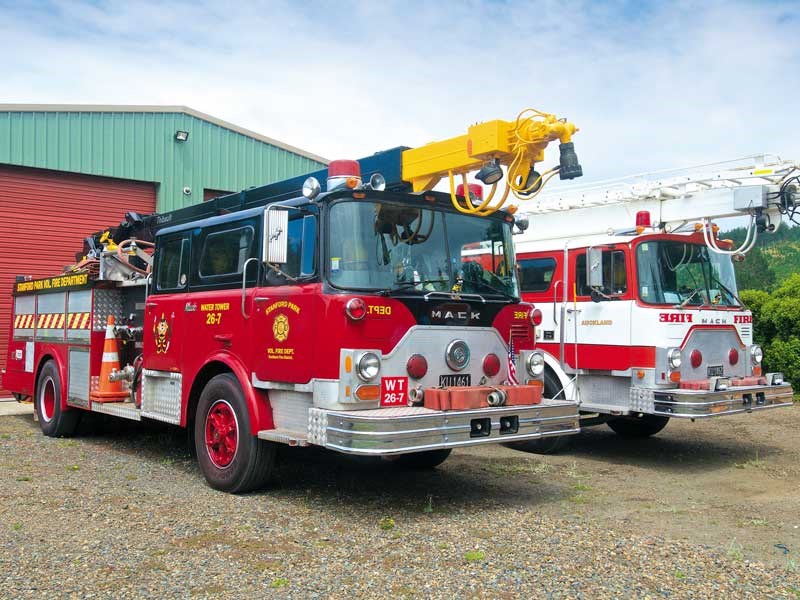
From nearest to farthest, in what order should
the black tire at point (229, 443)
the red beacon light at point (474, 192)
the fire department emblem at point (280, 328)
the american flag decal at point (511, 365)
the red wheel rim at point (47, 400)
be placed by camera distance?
1. the fire department emblem at point (280, 328)
2. the black tire at point (229, 443)
3. the american flag decal at point (511, 365)
4. the red beacon light at point (474, 192)
5. the red wheel rim at point (47, 400)

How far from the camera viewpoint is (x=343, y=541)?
5.49 m

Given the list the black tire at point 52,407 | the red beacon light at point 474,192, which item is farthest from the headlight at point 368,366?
the black tire at point 52,407

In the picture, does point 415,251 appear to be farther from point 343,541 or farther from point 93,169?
point 93,169

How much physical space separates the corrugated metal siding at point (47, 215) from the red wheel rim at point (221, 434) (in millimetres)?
8351

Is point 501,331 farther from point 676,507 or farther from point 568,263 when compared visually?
point 568,263

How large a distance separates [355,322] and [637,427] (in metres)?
5.98

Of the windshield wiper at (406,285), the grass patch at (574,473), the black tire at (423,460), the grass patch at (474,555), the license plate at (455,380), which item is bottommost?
→ the grass patch at (474,555)

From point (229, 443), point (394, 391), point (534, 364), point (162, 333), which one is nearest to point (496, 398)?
point (394, 391)

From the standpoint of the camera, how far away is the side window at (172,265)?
793 centimetres

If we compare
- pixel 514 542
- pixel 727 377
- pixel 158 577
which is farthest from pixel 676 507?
pixel 158 577

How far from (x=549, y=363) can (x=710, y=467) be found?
81.1 inches

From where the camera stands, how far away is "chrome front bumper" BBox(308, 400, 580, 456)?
18.0 ft

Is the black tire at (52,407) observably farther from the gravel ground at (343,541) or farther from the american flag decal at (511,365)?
the american flag decal at (511,365)

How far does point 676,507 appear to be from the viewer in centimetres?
675
